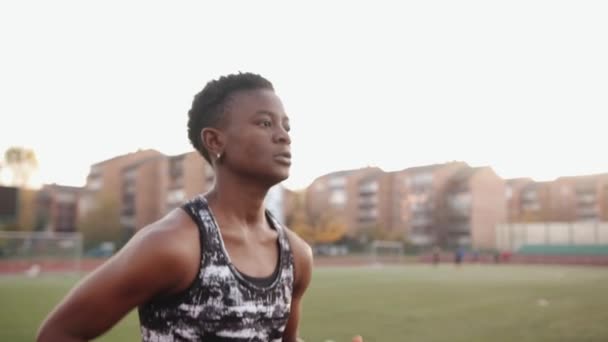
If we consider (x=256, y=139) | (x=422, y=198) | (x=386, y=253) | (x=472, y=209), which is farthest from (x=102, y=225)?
(x=256, y=139)

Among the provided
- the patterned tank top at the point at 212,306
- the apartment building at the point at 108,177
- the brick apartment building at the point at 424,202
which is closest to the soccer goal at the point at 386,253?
the brick apartment building at the point at 424,202

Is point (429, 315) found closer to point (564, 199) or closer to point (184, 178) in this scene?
point (184, 178)

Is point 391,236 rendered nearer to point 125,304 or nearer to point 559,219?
point 559,219

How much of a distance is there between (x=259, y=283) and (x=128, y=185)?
86.1m

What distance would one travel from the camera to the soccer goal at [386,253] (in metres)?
58.2

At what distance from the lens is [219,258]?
1.96 meters

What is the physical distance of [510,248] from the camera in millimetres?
61594

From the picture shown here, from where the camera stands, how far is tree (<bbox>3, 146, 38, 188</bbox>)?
2388 inches

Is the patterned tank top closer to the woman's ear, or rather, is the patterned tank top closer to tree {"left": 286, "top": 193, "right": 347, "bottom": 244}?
the woman's ear

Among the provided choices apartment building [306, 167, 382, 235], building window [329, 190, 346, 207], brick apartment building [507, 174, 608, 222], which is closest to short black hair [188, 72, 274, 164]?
apartment building [306, 167, 382, 235]

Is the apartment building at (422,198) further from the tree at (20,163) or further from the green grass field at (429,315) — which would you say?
the green grass field at (429,315)

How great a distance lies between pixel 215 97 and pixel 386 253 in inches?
2414

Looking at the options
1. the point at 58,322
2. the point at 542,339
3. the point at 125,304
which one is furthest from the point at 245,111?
the point at 542,339

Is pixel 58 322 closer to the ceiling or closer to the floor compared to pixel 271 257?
closer to the floor
